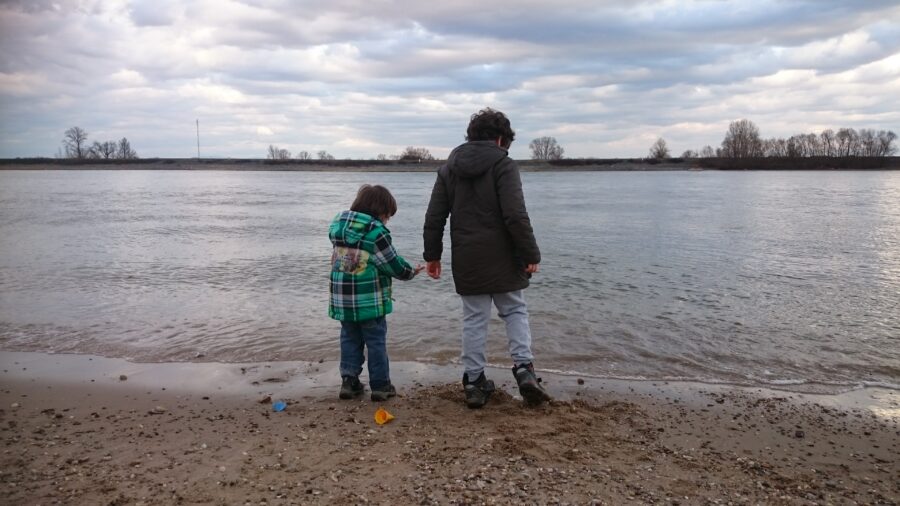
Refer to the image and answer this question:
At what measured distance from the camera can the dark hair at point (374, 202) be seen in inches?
208

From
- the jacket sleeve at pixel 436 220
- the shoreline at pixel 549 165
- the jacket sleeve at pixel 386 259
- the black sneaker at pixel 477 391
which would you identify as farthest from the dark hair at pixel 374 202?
the shoreline at pixel 549 165

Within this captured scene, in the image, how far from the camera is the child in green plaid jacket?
5207 mm

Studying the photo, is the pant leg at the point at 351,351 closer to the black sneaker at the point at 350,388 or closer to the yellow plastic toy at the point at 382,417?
the black sneaker at the point at 350,388

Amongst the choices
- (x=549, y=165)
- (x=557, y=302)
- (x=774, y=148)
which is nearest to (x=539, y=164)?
(x=549, y=165)

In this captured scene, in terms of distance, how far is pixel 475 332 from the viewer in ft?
17.6

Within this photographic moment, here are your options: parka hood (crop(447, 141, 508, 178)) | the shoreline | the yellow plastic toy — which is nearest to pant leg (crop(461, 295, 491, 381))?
the yellow plastic toy

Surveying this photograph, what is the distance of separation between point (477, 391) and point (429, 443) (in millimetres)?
939

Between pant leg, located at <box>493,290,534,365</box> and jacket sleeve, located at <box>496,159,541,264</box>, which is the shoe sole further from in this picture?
jacket sleeve, located at <box>496,159,541,264</box>

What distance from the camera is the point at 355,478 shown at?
12.6 feet

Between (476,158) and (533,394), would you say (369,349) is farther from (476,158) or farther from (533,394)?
(476,158)

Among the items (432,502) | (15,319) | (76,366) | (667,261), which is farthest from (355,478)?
(667,261)

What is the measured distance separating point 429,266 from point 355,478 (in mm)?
2007

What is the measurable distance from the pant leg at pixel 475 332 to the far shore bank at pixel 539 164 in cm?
9838

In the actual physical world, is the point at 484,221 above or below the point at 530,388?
above
